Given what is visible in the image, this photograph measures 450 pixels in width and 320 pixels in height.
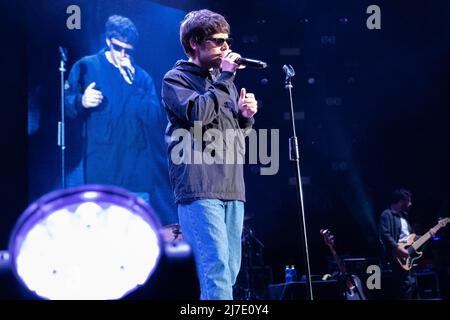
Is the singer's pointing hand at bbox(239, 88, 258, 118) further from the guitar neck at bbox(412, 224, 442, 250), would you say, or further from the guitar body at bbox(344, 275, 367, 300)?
the guitar neck at bbox(412, 224, 442, 250)

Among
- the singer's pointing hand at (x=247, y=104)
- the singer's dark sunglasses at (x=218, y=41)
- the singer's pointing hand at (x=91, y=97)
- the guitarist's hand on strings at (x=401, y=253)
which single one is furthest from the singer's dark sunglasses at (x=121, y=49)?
the singer's pointing hand at (x=247, y=104)

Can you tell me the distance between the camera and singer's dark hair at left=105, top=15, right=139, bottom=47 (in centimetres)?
569

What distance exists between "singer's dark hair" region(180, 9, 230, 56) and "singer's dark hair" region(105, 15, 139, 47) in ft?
10.6

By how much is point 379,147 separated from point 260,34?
1.86 metres

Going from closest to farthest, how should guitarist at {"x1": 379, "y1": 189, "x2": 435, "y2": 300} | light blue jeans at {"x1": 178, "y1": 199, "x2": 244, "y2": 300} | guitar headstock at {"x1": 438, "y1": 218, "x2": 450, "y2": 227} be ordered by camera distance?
light blue jeans at {"x1": 178, "y1": 199, "x2": 244, "y2": 300} → guitarist at {"x1": 379, "y1": 189, "x2": 435, "y2": 300} → guitar headstock at {"x1": 438, "y1": 218, "x2": 450, "y2": 227}

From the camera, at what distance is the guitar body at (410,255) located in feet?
21.8

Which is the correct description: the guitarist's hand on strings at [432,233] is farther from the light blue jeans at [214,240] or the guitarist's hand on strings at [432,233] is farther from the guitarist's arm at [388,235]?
the light blue jeans at [214,240]

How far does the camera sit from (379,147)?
7.39 m

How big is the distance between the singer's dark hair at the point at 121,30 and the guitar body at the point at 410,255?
3.34 m

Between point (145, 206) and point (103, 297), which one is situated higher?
point (145, 206)

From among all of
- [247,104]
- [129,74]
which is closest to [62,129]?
[129,74]

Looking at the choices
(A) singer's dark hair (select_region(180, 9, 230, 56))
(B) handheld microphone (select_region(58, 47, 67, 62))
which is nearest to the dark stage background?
(B) handheld microphone (select_region(58, 47, 67, 62))
